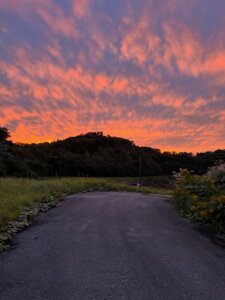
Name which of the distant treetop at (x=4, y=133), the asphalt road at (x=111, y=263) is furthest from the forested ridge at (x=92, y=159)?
the asphalt road at (x=111, y=263)

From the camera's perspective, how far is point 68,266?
485 centimetres

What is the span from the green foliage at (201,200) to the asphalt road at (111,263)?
0.98 meters

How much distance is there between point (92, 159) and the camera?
59.3 metres

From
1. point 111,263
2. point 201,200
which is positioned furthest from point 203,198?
point 111,263

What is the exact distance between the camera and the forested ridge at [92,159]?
4253 centimetres

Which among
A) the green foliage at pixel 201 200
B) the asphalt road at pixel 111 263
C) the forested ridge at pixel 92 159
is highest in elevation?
the forested ridge at pixel 92 159

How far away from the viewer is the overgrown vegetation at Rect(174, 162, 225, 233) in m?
8.74

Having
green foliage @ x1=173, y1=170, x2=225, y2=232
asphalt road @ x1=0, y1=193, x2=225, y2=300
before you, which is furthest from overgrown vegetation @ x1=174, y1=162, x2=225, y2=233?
asphalt road @ x1=0, y1=193, x2=225, y2=300

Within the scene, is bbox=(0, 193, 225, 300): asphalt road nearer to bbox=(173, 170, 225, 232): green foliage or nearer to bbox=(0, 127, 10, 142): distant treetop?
bbox=(173, 170, 225, 232): green foliage

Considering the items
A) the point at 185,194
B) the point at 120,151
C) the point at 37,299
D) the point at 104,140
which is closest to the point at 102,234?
the point at 37,299

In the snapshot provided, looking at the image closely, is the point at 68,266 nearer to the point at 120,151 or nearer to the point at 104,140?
the point at 120,151

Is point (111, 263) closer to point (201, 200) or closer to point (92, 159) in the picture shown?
point (201, 200)

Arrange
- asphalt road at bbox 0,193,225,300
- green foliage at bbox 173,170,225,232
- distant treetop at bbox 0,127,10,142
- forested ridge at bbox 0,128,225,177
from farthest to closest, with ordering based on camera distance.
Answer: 1. forested ridge at bbox 0,128,225,177
2. distant treetop at bbox 0,127,10,142
3. green foliage at bbox 173,170,225,232
4. asphalt road at bbox 0,193,225,300

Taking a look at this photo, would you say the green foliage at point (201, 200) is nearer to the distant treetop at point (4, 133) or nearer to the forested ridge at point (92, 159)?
the forested ridge at point (92, 159)
